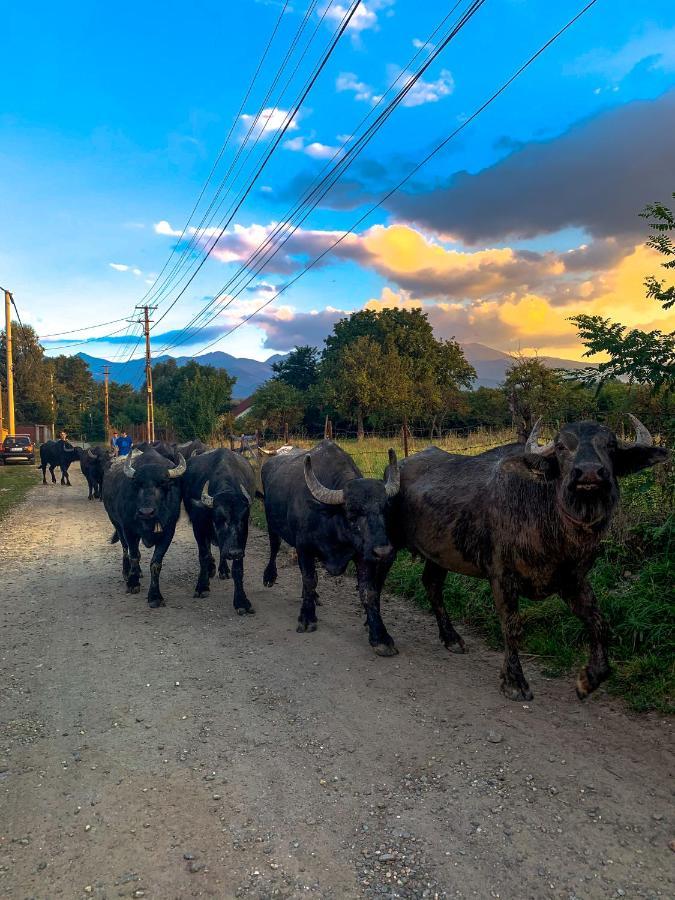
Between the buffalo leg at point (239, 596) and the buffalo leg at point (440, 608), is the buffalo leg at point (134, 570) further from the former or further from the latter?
the buffalo leg at point (440, 608)

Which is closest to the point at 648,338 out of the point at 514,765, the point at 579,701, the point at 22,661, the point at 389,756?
the point at 579,701

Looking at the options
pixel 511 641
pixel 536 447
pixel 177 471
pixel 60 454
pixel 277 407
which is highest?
pixel 277 407

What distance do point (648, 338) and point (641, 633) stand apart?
9.35ft

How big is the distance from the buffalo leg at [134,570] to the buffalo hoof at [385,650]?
3922 millimetres

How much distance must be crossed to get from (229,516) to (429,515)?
9.23 ft

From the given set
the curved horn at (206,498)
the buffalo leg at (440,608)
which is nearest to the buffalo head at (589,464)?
the buffalo leg at (440,608)

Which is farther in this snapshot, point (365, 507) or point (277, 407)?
point (277, 407)

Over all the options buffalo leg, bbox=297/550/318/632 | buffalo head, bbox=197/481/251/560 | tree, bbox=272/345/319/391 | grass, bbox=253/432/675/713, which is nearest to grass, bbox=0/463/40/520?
buffalo head, bbox=197/481/251/560

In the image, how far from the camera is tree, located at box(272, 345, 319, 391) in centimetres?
5762

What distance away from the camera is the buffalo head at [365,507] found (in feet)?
17.3

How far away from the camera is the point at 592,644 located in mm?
4066

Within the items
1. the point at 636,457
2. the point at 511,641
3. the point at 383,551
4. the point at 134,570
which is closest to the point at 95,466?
the point at 134,570

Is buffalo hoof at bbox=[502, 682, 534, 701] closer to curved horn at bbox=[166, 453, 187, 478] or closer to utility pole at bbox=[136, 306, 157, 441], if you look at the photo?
curved horn at bbox=[166, 453, 187, 478]

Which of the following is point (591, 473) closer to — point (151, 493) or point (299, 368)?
point (151, 493)
